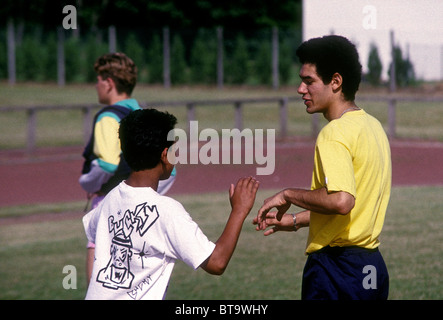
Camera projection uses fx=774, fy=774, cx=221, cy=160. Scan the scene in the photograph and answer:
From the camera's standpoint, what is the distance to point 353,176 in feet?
11.4

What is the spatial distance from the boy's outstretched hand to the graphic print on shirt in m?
0.35

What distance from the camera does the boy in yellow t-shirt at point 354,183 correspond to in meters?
3.54

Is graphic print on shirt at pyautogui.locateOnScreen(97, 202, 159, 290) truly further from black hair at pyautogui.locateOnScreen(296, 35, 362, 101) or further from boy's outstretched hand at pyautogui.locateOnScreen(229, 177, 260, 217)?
black hair at pyautogui.locateOnScreen(296, 35, 362, 101)

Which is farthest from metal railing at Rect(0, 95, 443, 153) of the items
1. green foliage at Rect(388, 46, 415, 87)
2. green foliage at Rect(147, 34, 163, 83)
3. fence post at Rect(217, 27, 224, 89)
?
green foliage at Rect(147, 34, 163, 83)

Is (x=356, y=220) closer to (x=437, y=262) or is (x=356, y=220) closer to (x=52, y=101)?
(x=437, y=262)

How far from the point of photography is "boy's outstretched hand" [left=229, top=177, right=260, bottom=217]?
3406 mm

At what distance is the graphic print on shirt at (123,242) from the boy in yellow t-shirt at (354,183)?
614 mm

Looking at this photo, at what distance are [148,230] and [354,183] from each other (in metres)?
0.94

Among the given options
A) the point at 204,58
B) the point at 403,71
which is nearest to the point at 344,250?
the point at 403,71

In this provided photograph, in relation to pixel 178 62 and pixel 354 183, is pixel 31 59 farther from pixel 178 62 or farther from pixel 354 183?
pixel 354 183

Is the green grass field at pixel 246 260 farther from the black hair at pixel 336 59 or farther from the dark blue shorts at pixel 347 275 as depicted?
the black hair at pixel 336 59

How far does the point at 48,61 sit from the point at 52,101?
14.5 feet

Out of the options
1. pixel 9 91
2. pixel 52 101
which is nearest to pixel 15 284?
pixel 52 101
